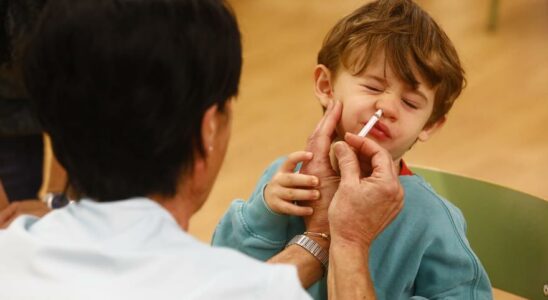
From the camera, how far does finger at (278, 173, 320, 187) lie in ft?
4.62

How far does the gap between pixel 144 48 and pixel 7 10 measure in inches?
39.8

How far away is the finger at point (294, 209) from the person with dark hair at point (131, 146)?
1.16 feet

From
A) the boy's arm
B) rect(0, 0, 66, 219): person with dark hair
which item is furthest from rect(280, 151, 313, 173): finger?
rect(0, 0, 66, 219): person with dark hair

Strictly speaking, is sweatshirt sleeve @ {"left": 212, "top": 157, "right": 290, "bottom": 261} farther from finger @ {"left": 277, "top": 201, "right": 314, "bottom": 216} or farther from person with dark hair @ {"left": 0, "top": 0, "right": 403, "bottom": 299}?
person with dark hair @ {"left": 0, "top": 0, "right": 403, "bottom": 299}

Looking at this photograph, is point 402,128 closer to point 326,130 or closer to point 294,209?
point 326,130

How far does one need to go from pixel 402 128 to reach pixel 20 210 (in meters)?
1.03

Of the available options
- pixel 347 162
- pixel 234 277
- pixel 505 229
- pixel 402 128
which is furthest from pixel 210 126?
pixel 505 229

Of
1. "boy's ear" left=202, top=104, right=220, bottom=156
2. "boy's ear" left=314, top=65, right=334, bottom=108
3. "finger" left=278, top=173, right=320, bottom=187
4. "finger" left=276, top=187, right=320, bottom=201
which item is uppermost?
"boy's ear" left=202, top=104, right=220, bottom=156

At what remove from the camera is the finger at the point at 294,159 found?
1.44 m

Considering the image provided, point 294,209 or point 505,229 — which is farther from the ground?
point 294,209

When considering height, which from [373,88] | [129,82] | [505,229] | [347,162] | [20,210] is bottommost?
[20,210]

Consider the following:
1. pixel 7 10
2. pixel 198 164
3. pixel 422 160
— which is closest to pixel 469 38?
pixel 422 160

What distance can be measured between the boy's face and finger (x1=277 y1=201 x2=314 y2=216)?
168mm

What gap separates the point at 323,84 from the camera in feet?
4.97
